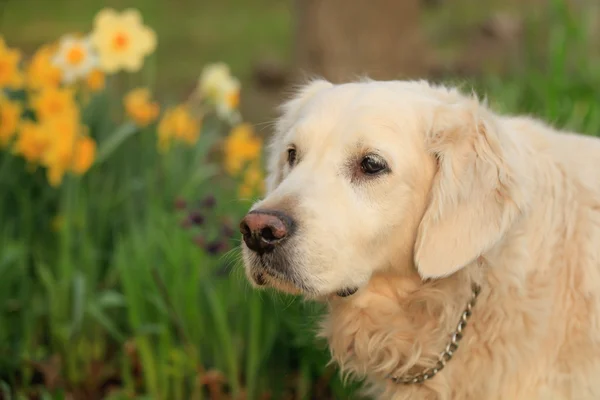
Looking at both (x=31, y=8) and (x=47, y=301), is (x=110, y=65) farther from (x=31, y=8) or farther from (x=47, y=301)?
(x=31, y=8)

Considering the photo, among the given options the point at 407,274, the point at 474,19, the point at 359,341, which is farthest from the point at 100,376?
the point at 474,19

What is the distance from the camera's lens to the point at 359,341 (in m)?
2.85

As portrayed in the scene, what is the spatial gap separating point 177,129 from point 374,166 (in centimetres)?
210

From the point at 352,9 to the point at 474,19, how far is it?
6120mm

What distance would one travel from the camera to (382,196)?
2592mm

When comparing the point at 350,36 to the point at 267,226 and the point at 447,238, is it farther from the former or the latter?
the point at 267,226

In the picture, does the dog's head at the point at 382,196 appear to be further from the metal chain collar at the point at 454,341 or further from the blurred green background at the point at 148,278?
the blurred green background at the point at 148,278

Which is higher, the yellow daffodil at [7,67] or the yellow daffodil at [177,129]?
the yellow daffodil at [7,67]

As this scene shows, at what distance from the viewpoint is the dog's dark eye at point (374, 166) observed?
2.60m

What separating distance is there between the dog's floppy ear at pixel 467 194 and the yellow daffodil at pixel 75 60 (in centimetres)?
201

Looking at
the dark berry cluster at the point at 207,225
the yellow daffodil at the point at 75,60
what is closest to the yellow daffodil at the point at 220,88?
the yellow daffodil at the point at 75,60

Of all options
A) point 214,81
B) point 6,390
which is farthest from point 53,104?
point 6,390

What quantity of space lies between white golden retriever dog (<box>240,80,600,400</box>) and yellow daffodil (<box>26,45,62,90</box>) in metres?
1.81

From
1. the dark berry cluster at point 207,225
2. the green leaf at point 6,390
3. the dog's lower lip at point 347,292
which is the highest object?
the dog's lower lip at point 347,292
